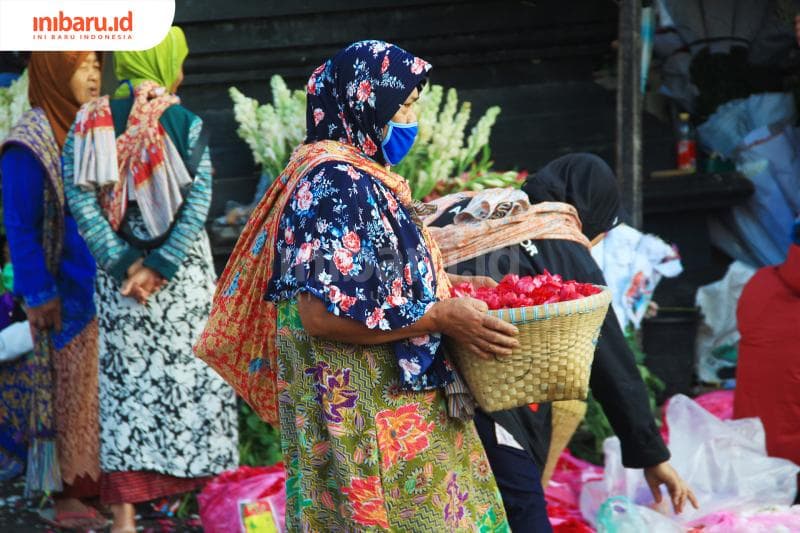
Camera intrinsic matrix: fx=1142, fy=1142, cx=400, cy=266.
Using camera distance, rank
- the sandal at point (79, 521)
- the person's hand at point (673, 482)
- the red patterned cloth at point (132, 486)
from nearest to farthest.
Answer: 1. the person's hand at point (673, 482)
2. the red patterned cloth at point (132, 486)
3. the sandal at point (79, 521)

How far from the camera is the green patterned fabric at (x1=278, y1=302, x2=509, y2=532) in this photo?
2.69 metres

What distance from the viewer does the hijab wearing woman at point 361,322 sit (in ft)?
8.55

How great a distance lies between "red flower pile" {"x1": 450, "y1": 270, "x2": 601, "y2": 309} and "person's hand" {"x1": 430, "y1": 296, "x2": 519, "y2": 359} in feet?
0.34

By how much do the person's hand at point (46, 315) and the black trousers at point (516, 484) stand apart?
2319mm

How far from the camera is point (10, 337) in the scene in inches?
219

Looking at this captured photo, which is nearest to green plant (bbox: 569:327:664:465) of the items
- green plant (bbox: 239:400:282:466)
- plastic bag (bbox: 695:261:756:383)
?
plastic bag (bbox: 695:261:756:383)

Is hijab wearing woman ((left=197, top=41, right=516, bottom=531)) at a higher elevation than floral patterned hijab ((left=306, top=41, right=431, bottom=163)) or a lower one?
lower

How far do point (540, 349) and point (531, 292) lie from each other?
0.51 feet

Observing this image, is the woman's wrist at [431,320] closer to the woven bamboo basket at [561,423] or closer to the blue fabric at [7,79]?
the woven bamboo basket at [561,423]

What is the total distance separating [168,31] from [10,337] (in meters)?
1.80

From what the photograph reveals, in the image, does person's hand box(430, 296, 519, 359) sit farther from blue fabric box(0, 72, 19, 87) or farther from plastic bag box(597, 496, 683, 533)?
blue fabric box(0, 72, 19, 87)

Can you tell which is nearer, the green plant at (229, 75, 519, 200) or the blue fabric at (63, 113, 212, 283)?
the blue fabric at (63, 113, 212, 283)

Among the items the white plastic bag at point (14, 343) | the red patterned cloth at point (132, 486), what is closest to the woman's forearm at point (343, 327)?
the red patterned cloth at point (132, 486)

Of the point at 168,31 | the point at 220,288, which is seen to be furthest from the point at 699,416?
the point at 168,31
